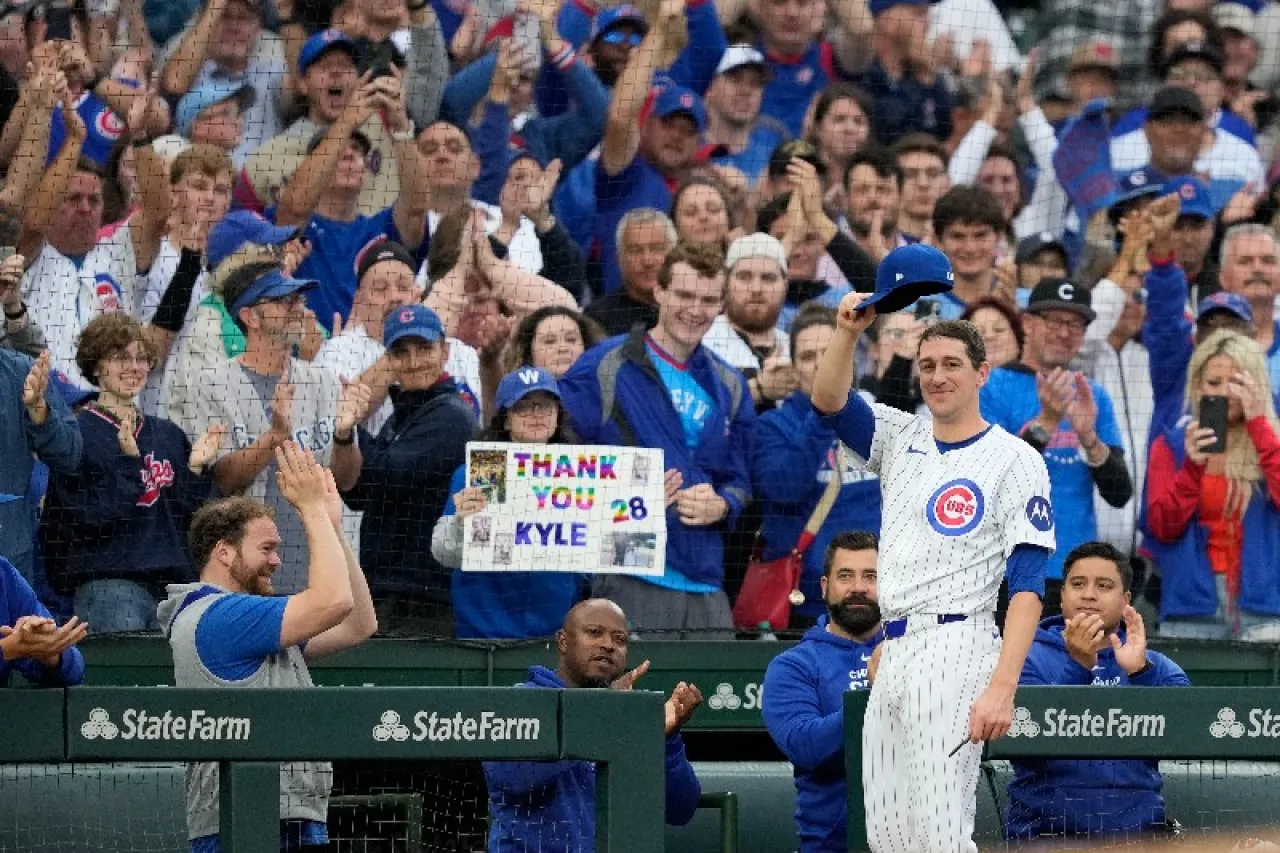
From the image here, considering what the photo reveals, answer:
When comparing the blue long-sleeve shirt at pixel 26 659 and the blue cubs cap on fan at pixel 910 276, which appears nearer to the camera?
the blue long-sleeve shirt at pixel 26 659

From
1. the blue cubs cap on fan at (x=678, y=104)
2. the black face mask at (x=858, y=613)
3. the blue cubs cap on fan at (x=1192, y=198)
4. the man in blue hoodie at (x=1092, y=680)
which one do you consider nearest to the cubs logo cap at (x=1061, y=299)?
the blue cubs cap on fan at (x=1192, y=198)

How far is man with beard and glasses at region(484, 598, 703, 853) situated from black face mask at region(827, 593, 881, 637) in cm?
60

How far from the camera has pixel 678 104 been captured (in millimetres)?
9430

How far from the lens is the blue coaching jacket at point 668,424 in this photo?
306 inches

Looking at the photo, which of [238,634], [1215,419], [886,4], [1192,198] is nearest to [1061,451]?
[1215,419]

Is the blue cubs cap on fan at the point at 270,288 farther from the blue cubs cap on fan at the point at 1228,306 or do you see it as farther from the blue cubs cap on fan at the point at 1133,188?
the blue cubs cap on fan at the point at 1133,188

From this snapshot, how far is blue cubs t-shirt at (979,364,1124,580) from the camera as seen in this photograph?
26.2 ft

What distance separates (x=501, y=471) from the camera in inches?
297

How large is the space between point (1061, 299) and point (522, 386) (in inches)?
82.8


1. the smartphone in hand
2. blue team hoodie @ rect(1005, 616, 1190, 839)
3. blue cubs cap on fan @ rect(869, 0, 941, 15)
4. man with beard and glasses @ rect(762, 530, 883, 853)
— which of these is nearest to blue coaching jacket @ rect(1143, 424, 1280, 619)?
the smartphone in hand

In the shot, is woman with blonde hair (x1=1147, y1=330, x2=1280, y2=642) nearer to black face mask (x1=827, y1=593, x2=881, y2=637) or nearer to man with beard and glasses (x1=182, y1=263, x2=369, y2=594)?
black face mask (x1=827, y1=593, x2=881, y2=637)

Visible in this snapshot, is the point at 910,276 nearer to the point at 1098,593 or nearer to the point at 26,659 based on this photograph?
the point at 1098,593

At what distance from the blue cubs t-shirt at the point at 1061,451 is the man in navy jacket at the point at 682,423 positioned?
36.8 inches

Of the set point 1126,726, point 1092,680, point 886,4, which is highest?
point 886,4
